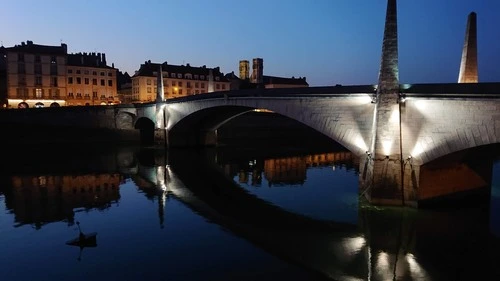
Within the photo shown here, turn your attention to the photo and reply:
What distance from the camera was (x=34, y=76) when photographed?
2739 inches

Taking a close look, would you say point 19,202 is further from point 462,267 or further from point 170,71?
point 170,71

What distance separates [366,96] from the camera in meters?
20.9

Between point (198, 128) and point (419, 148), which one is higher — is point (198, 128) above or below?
above

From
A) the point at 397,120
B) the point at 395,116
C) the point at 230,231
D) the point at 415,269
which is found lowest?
the point at 415,269

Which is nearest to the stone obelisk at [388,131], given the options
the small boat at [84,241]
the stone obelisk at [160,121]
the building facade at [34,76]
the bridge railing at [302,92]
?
the bridge railing at [302,92]

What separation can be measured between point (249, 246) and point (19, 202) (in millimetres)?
15010

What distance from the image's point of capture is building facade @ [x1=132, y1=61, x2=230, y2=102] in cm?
8581

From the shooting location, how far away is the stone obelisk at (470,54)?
66.6 ft

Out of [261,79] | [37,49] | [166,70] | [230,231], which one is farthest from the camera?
[261,79]

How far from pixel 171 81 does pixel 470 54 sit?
247 ft

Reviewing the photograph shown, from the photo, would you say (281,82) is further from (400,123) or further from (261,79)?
(400,123)

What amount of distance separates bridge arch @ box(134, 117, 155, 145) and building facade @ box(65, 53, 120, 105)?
23730 millimetres

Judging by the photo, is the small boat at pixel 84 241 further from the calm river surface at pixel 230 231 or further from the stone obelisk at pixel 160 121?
the stone obelisk at pixel 160 121

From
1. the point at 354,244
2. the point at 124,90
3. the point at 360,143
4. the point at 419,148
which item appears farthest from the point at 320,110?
the point at 124,90
